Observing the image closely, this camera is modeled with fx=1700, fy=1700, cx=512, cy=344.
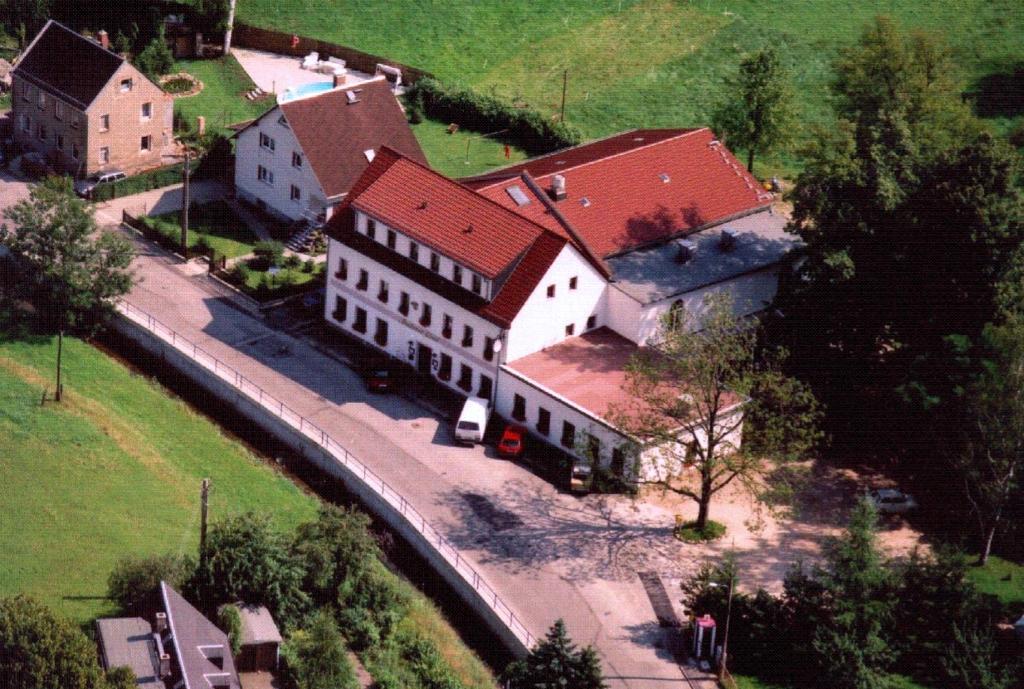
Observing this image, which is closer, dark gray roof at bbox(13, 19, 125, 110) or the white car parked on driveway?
the white car parked on driveway

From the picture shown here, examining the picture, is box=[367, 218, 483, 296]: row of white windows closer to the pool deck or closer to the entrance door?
the entrance door

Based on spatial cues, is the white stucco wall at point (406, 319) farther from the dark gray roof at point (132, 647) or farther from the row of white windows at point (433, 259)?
the dark gray roof at point (132, 647)

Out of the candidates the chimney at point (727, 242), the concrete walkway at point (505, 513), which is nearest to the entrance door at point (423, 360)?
the concrete walkway at point (505, 513)

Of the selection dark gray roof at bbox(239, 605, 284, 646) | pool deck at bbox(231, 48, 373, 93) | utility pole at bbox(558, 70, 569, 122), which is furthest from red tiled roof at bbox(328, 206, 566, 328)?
pool deck at bbox(231, 48, 373, 93)

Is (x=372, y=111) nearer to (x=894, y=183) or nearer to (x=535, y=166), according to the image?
(x=535, y=166)

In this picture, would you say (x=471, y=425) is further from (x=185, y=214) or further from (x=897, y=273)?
(x=185, y=214)
